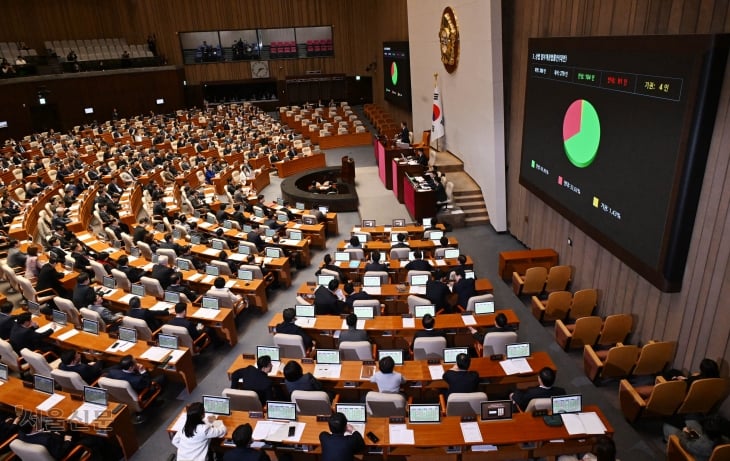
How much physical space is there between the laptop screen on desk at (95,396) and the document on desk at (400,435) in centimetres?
365

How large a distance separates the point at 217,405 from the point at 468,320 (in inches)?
158

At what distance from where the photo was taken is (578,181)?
349 inches

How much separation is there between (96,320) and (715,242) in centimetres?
920

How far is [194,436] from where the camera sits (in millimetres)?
5234

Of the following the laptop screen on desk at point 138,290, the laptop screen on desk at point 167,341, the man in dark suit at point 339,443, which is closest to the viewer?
the man in dark suit at point 339,443

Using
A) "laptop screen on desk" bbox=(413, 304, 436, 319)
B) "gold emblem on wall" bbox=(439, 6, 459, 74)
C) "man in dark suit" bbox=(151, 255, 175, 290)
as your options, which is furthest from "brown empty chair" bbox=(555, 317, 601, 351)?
"gold emblem on wall" bbox=(439, 6, 459, 74)

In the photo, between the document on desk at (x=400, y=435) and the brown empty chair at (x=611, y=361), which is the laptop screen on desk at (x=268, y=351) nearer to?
the document on desk at (x=400, y=435)

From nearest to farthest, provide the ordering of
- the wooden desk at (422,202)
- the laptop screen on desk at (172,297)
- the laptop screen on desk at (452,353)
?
the laptop screen on desk at (452,353)
the laptop screen on desk at (172,297)
the wooden desk at (422,202)

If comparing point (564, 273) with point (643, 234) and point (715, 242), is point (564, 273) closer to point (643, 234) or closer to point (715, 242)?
point (643, 234)

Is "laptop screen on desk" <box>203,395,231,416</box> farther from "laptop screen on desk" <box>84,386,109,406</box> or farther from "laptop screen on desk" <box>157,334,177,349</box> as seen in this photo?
"laptop screen on desk" <box>157,334,177,349</box>

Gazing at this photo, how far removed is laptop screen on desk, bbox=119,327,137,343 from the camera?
7.61 metres

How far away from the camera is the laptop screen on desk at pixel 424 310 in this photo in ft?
26.0

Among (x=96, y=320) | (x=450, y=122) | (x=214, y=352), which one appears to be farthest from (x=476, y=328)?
(x=450, y=122)

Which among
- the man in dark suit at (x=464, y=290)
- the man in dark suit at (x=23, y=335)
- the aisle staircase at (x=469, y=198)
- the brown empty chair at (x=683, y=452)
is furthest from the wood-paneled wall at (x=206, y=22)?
the brown empty chair at (x=683, y=452)
